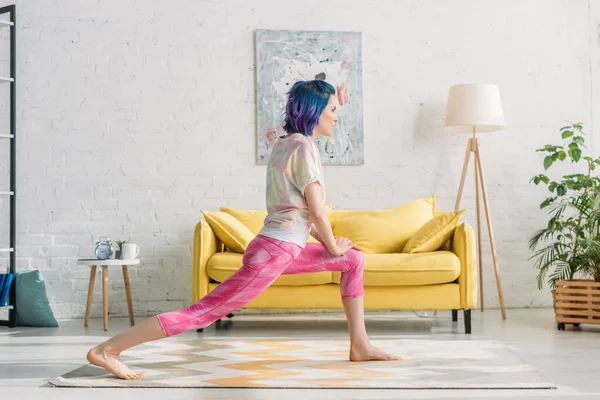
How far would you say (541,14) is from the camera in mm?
6016

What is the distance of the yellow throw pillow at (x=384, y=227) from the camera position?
5016 millimetres

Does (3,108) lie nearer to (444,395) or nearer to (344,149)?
(344,149)

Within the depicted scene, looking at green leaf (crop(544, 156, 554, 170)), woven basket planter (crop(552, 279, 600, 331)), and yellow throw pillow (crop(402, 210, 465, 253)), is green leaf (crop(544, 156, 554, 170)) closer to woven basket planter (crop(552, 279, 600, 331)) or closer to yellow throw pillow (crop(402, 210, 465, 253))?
woven basket planter (crop(552, 279, 600, 331))

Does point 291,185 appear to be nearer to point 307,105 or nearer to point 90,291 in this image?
point 307,105

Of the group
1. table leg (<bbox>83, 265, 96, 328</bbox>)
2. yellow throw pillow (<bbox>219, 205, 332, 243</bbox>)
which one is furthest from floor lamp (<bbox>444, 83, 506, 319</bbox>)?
table leg (<bbox>83, 265, 96, 328</bbox>)

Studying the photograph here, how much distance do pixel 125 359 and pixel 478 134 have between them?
11.4 feet

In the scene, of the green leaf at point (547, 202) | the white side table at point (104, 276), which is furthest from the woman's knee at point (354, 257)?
the green leaf at point (547, 202)

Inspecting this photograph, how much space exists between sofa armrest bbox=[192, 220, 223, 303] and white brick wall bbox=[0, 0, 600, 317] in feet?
3.30

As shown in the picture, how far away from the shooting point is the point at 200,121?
5.73 metres

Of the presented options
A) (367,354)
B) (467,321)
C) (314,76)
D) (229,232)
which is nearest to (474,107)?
(314,76)

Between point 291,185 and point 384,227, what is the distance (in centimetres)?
205

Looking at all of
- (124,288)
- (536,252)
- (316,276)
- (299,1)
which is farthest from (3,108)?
(536,252)

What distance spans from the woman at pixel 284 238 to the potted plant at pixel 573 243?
2054mm

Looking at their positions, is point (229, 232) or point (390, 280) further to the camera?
point (229, 232)
